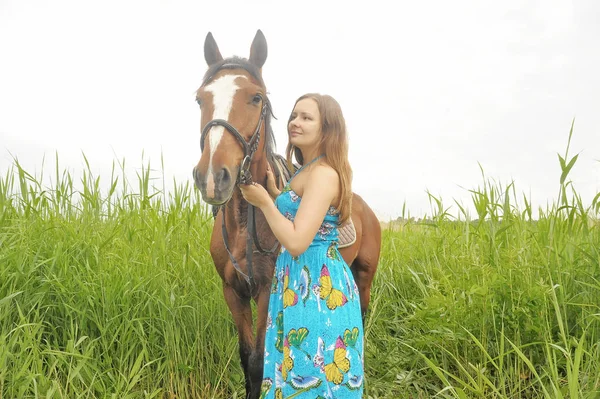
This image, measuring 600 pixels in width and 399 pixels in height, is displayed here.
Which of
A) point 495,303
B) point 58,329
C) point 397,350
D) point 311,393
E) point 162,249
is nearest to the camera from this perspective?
point 311,393

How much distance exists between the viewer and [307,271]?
224cm

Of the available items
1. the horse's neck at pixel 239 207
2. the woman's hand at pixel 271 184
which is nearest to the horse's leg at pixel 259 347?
the horse's neck at pixel 239 207

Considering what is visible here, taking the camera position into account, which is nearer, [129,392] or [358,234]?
[129,392]

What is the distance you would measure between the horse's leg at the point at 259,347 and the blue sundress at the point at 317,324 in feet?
1.65

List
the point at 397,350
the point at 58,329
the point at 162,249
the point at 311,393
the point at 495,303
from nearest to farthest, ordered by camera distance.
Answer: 1. the point at 311,393
2. the point at 495,303
3. the point at 58,329
4. the point at 162,249
5. the point at 397,350

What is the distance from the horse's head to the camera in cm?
224

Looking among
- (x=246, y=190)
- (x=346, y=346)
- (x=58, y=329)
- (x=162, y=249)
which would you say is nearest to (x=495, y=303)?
(x=346, y=346)

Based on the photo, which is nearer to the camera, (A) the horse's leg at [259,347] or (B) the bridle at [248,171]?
(B) the bridle at [248,171]

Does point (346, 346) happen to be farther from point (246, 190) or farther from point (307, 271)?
point (246, 190)

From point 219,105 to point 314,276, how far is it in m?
0.95

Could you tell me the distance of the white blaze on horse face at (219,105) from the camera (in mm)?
2221

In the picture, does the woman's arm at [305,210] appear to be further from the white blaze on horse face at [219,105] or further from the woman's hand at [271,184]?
the woman's hand at [271,184]

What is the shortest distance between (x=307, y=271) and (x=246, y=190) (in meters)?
0.45

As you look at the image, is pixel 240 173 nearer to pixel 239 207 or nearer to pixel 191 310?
pixel 239 207
